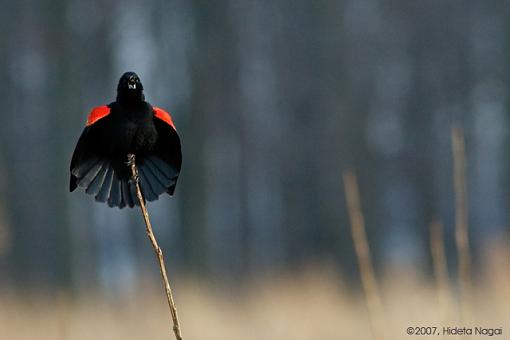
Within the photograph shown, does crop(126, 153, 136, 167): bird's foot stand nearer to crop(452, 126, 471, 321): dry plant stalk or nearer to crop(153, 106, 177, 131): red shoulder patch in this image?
crop(153, 106, 177, 131): red shoulder patch

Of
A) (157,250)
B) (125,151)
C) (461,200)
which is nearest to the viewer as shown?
(157,250)

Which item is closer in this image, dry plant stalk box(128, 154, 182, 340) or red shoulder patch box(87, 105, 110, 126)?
dry plant stalk box(128, 154, 182, 340)

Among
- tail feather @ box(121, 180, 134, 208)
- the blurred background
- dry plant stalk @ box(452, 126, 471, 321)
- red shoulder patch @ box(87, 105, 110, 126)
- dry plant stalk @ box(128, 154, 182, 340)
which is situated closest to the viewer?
dry plant stalk @ box(128, 154, 182, 340)

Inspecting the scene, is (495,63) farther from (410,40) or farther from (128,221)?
(128,221)

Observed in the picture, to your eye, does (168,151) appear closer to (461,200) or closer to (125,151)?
(125,151)

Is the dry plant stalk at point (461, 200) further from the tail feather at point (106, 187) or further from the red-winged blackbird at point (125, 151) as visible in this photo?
the tail feather at point (106, 187)

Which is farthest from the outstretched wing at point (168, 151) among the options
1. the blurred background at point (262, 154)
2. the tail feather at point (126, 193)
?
the blurred background at point (262, 154)

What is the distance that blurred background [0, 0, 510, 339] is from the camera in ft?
31.5

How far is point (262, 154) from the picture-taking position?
60.6 ft

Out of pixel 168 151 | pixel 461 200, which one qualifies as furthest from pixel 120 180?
pixel 461 200

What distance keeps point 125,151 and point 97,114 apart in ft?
0.38

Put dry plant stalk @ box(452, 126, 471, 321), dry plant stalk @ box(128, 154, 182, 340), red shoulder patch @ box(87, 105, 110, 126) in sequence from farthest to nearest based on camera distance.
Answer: red shoulder patch @ box(87, 105, 110, 126) → dry plant stalk @ box(452, 126, 471, 321) → dry plant stalk @ box(128, 154, 182, 340)

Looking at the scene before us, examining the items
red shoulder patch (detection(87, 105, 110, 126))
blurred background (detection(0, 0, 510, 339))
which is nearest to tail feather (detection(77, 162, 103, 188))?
red shoulder patch (detection(87, 105, 110, 126))

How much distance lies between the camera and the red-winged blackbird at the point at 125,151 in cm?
232
